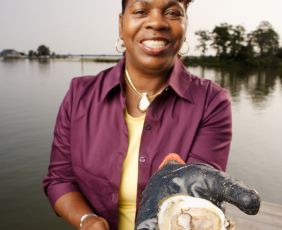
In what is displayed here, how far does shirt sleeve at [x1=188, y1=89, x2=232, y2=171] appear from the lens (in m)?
1.73

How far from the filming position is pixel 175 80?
1.93m

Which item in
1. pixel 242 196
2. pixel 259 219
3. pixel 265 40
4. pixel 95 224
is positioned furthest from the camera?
pixel 265 40

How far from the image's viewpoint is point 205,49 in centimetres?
7719

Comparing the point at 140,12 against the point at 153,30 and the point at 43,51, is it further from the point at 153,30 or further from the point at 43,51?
the point at 43,51

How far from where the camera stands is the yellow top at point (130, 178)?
71.2 inches

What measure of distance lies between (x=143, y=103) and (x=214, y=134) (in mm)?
437

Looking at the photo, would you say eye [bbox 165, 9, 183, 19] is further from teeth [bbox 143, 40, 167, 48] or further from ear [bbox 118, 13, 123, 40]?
ear [bbox 118, 13, 123, 40]

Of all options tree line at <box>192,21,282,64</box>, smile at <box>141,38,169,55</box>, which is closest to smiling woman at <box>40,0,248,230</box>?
smile at <box>141,38,169,55</box>

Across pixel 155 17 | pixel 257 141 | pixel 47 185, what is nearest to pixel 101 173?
pixel 47 185

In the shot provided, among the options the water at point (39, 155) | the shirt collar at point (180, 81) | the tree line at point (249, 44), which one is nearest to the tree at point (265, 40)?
the tree line at point (249, 44)

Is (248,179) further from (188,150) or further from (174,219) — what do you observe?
(174,219)

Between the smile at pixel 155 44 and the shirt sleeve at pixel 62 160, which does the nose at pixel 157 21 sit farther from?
the shirt sleeve at pixel 62 160

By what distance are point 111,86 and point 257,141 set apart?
11701 millimetres

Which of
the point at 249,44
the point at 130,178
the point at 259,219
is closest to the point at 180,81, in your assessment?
the point at 130,178
